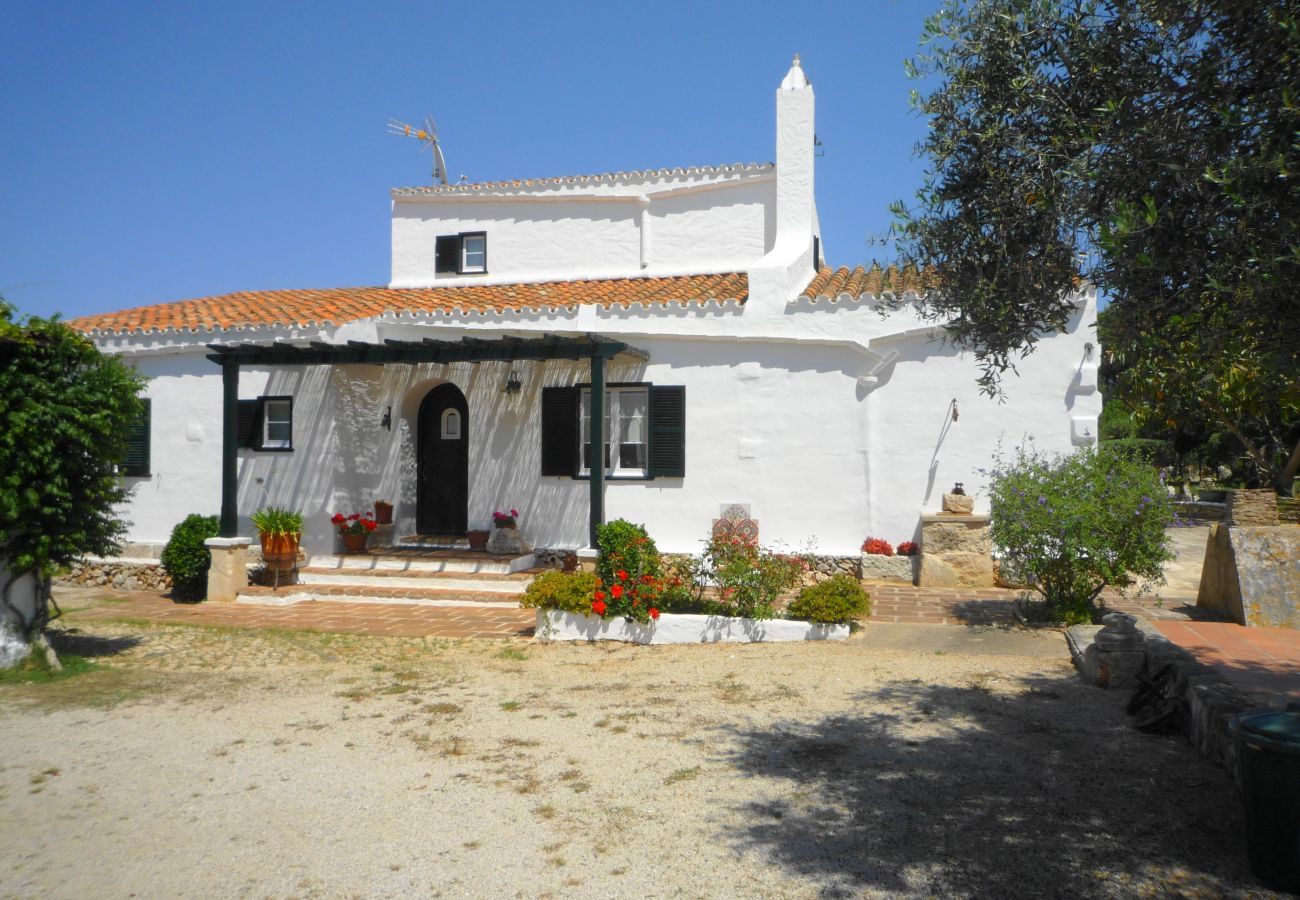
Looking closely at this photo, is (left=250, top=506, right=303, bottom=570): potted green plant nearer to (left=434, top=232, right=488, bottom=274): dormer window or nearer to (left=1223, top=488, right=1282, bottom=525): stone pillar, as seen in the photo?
(left=434, top=232, right=488, bottom=274): dormer window

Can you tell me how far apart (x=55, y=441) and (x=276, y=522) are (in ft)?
15.7

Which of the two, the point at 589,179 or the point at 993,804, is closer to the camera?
the point at 993,804

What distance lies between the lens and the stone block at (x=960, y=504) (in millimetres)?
11953

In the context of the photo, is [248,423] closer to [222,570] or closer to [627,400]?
[222,570]

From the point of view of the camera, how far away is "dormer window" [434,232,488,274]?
16.8 metres

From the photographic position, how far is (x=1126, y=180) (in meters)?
4.18

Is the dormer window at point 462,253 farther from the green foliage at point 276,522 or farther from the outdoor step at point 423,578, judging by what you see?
the outdoor step at point 423,578

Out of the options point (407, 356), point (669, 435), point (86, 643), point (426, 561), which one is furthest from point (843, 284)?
point (86, 643)

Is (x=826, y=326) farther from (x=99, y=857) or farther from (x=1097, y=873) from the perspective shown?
(x=99, y=857)

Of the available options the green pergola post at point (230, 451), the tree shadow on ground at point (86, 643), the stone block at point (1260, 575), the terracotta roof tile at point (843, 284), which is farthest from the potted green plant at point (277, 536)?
the stone block at point (1260, 575)

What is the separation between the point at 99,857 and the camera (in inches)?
170

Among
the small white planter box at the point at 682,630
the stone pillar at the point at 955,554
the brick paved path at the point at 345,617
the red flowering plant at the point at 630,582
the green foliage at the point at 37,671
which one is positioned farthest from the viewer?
the stone pillar at the point at 955,554

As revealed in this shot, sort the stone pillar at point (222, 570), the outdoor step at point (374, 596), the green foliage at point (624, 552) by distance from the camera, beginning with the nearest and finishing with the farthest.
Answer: the green foliage at point (624, 552), the outdoor step at point (374, 596), the stone pillar at point (222, 570)

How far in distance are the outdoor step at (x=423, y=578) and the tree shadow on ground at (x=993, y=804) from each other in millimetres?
6457
